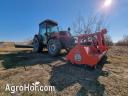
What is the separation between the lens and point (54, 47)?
847cm

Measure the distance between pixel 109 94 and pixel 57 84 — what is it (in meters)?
1.37

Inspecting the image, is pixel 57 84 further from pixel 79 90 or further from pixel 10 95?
pixel 10 95

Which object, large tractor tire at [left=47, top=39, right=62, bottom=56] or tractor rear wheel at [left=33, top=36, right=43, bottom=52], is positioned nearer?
large tractor tire at [left=47, top=39, right=62, bottom=56]

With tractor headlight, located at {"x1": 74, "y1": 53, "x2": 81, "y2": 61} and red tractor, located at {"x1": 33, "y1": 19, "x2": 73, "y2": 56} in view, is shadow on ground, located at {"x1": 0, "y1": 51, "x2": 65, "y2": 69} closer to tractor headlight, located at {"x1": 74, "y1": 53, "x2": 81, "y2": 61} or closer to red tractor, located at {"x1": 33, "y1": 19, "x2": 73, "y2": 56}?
red tractor, located at {"x1": 33, "y1": 19, "x2": 73, "y2": 56}

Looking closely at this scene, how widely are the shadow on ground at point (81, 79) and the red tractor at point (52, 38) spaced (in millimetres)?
2632

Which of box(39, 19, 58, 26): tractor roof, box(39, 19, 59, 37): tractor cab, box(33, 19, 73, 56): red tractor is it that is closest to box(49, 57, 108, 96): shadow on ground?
box(33, 19, 73, 56): red tractor

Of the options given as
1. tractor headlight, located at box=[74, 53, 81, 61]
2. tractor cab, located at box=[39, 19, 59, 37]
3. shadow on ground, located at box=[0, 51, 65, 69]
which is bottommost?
shadow on ground, located at box=[0, 51, 65, 69]

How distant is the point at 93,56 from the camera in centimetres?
523

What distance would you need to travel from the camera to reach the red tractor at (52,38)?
27.2ft

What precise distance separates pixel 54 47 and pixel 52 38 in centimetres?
86

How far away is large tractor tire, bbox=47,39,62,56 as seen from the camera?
8234mm

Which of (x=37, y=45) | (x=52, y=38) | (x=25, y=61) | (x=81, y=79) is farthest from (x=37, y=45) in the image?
(x=81, y=79)

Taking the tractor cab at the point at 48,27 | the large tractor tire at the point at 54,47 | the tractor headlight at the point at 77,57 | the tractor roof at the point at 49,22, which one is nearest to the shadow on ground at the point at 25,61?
the large tractor tire at the point at 54,47

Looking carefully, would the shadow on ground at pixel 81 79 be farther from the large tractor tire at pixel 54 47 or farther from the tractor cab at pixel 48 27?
the tractor cab at pixel 48 27
